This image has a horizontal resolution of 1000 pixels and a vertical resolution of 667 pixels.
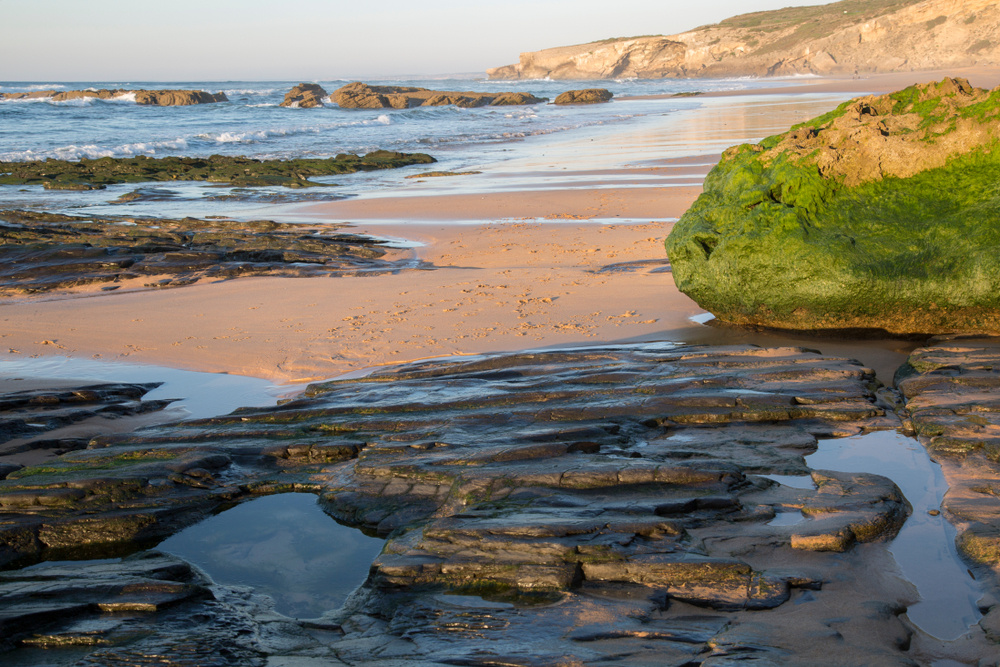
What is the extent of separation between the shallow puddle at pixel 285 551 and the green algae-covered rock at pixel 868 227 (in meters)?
3.77

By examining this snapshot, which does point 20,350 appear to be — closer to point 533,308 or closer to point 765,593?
point 533,308

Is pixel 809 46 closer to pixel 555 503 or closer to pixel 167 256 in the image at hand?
pixel 167 256

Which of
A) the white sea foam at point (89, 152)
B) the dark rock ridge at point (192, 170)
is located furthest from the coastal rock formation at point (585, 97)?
the dark rock ridge at point (192, 170)

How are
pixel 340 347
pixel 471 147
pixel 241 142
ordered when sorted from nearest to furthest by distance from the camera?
pixel 340 347 → pixel 471 147 → pixel 241 142

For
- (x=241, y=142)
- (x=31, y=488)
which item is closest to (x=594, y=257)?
(x=31, y=488)

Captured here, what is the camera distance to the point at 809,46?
85812 millimetres

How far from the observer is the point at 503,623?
239 centimetres

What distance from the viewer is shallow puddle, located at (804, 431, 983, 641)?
2432 millimetres

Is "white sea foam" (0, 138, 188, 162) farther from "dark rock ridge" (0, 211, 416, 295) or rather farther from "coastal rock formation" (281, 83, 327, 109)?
"coastal rock formation" (281, 83, 327, 109)

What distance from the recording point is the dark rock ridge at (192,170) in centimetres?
1752

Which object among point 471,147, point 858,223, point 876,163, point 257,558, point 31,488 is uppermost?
point 471,147

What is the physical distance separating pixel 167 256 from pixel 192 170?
35.6ft

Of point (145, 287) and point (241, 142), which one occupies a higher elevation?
point (241, 142)

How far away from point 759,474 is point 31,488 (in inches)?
132
